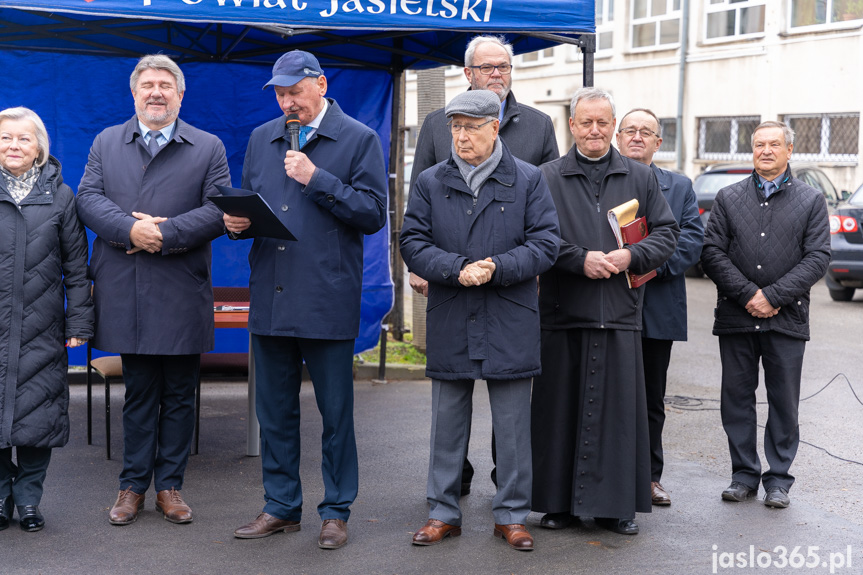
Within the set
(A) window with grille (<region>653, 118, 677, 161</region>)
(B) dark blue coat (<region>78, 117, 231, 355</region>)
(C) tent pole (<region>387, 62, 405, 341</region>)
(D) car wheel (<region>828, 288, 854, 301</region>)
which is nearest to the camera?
(B) dark blue coat (<region>78, 117, 231, 355</region>)

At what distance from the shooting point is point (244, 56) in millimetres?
7770

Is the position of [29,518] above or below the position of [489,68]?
below

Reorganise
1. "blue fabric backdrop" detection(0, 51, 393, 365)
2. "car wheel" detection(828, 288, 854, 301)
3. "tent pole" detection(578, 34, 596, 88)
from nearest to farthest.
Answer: "tent pole" detection(578, 34, 596, 88), "blue fabric backdrop" detection(0, 51, 393, 365), "car wheel" detection(828, 288, 854, 301)

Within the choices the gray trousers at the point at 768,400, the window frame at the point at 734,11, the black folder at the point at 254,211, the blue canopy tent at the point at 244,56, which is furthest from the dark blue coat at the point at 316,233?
the window frame at the point at 734,11

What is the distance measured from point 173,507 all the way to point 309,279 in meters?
1.37

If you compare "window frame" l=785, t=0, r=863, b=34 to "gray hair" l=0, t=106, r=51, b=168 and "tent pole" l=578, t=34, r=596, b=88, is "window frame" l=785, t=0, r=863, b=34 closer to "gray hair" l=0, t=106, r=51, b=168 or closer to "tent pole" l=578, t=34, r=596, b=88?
"tent pole" l=578, t=34, r=596, b=88

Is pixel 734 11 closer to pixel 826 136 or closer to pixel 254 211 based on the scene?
pixel 826 136

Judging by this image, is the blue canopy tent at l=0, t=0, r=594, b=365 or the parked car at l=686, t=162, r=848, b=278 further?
the parked car at l=686, t=162, r=848, b=278

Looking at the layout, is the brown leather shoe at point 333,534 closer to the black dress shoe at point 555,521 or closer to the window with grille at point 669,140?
the black dress shoe at point 555,521

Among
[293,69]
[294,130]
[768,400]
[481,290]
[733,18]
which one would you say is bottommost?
[768,400]

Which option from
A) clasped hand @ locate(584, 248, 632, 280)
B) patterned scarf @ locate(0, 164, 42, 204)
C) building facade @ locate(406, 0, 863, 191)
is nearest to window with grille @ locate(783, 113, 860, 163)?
building facade @ locate(406, 0, 863, 191)

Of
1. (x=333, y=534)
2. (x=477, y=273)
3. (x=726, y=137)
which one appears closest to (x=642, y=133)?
(x=477, y=273)

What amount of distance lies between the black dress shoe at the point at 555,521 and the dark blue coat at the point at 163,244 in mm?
1881

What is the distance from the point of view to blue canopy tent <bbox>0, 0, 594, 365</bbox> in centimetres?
604
